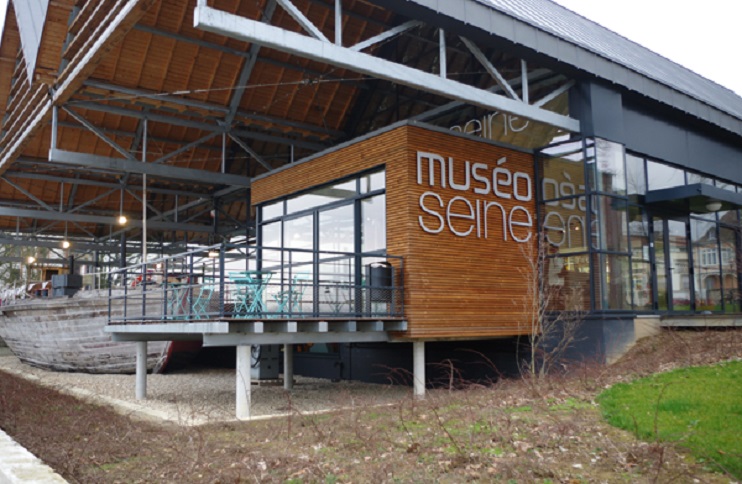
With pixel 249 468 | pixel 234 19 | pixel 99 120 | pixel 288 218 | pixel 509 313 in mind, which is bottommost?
pixel 249 468

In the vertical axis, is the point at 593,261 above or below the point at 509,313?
above

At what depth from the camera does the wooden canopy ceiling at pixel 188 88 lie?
52.1ft

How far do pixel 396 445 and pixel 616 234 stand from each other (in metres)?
9.00

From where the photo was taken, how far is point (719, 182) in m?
18.9

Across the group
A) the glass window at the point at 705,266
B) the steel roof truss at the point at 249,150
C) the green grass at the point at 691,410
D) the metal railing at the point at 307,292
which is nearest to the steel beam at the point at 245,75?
the steel roof truss at the point at 249,150

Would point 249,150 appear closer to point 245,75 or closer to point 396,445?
point 245,75

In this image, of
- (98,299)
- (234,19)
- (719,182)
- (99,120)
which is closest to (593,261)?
(719,182)

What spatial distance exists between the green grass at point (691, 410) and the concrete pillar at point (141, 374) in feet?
30.8

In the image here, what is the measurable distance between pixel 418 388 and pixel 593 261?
464cm

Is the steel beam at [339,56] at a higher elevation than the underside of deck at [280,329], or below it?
higher

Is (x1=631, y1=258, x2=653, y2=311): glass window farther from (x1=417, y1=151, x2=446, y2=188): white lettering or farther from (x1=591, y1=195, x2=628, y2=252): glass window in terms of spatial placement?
(x1=417, y1=151, x2=446, y2=188): white lettering

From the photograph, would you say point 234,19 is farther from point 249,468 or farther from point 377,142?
point 249,468

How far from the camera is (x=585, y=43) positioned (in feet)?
50.6

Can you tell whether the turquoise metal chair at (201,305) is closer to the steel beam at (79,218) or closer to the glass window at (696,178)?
the glass window at (696,178)
